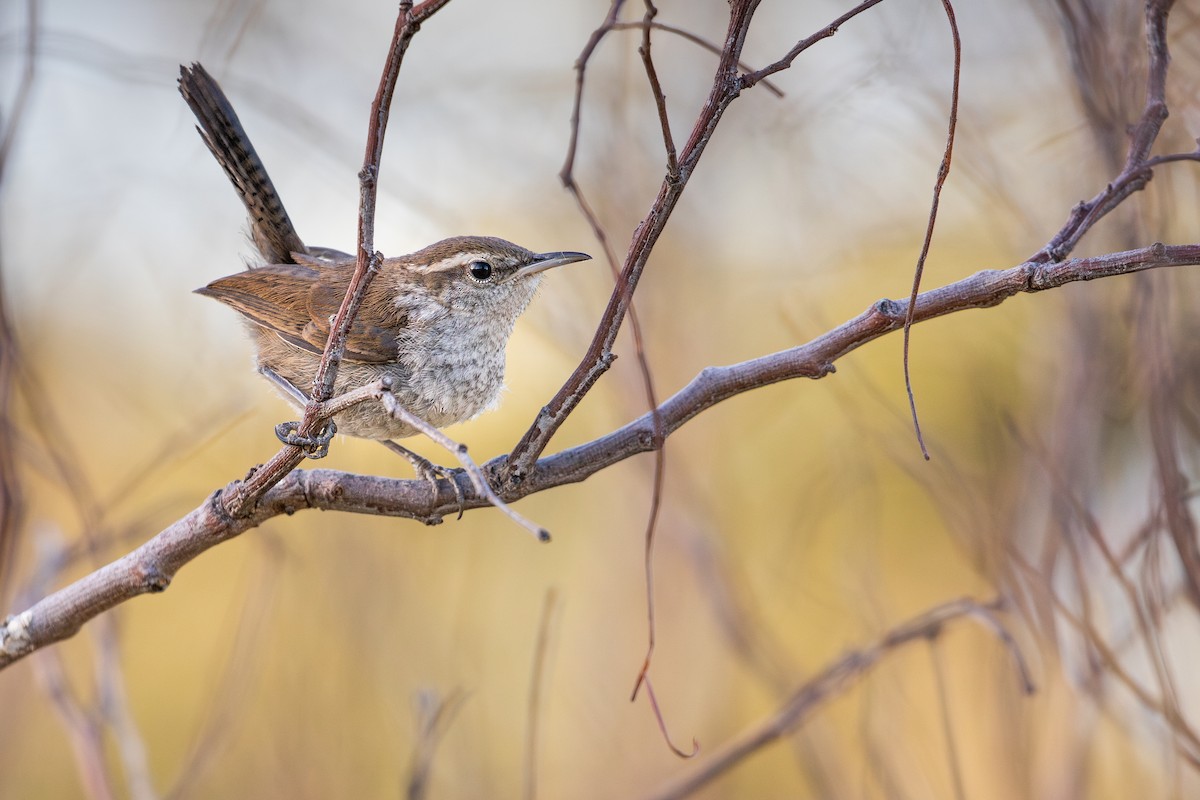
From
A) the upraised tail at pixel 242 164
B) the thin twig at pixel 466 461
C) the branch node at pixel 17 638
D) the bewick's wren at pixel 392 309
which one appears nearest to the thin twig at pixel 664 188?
the thin twig at pixel 466 461

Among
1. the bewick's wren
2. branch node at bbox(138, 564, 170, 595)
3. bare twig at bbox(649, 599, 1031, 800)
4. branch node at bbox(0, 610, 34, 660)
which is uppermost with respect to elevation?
the bewick's wren

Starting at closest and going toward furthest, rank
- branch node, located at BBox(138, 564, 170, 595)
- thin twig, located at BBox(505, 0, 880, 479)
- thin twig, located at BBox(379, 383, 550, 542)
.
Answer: thin twig, located at BBox(379, 383, 550, 542), thin twig, located at BBox(505, 0, 880, 479), branch node, located at BBox(138, 564, 170, 595)

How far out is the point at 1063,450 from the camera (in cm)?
258

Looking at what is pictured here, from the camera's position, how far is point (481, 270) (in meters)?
2.97

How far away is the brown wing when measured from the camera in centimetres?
277

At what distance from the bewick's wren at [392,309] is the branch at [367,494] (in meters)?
0.55

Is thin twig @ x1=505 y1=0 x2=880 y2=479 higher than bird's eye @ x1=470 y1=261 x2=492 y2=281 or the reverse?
the reverse

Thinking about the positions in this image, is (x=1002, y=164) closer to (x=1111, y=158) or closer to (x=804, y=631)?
(x=1111, y=158)

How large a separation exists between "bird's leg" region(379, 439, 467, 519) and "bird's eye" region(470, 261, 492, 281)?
59 cm

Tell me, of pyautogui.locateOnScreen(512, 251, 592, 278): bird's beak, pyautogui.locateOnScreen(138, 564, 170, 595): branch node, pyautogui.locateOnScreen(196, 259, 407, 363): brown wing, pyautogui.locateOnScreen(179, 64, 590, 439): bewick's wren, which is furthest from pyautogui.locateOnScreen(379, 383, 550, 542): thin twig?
pyautogui.locateOnScreen(512, 251, 592, 278): bird's beak

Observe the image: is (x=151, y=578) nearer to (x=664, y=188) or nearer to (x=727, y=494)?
(x=664, y=188)

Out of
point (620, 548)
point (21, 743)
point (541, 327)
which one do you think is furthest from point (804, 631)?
point (21, 743)

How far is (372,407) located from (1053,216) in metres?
2.26

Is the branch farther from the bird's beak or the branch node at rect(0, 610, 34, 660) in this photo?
the bird's beak
